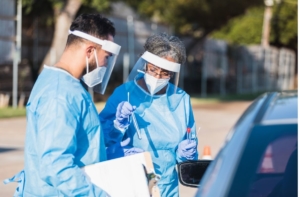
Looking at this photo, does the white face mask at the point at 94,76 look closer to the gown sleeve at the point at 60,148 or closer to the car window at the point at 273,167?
the gown sleeve at the point at 60,148

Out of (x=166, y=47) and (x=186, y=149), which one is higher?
(x=166, y=47)

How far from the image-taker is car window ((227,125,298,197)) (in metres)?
2.87

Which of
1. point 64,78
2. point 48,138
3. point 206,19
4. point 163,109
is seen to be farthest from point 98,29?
point 206,19

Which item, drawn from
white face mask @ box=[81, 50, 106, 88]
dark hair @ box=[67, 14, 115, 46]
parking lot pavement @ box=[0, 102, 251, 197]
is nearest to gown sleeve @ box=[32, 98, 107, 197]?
white face mask @ box=[81, 50, 106, 88]

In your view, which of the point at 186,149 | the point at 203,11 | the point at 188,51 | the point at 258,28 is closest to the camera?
the point at 186,149

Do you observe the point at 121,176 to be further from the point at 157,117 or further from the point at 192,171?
the point at 157,117

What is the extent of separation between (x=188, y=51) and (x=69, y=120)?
84.0 feet

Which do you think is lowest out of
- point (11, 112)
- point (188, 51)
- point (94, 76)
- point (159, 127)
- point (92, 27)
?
point (11, 112)

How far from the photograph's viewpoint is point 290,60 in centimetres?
4134

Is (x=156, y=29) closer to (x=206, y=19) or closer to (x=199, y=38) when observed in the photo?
(x=199, y=38)

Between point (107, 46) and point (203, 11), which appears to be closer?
point (107, 46)

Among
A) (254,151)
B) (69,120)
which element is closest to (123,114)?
(69,120)

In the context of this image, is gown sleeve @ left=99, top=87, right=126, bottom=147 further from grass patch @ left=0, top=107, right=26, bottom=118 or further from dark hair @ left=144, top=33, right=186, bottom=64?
grass patch @ left=0, top=107, right=26, bottom=118

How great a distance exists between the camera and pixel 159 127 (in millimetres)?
4582
